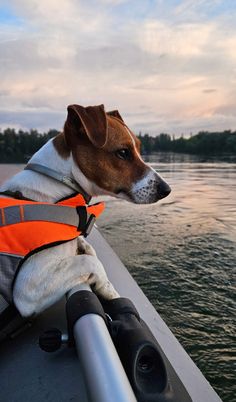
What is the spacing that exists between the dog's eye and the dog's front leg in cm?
90

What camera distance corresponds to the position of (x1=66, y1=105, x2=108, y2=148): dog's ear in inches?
93.2

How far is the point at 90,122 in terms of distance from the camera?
238 cm

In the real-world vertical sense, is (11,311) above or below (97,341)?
below

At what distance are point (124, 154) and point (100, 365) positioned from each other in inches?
65.8

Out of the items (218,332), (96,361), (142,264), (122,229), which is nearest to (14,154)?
(122,229)

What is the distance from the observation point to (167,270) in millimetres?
5719

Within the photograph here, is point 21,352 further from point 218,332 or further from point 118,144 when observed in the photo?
point 218,332

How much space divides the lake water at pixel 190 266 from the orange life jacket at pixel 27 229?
2.13 meters

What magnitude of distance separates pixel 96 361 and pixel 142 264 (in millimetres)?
4861

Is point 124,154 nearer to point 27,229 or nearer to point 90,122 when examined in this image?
point 90,122

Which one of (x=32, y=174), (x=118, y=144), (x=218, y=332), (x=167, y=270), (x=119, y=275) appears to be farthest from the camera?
(x=167, y=270)

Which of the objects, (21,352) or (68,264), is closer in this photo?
(21,352)

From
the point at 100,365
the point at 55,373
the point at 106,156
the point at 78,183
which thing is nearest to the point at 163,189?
the point at 106,156

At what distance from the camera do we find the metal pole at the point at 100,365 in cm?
106
